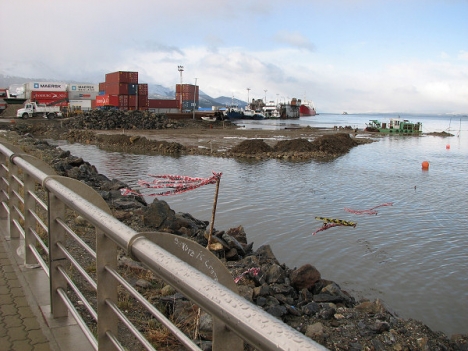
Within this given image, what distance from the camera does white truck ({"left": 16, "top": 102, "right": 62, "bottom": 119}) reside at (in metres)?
55.1

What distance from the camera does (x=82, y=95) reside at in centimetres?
8831

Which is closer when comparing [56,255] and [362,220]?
[56,255]

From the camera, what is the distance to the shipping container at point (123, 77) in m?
76.8

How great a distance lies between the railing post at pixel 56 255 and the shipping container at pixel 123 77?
77.2 meters

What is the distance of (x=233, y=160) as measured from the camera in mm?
28016

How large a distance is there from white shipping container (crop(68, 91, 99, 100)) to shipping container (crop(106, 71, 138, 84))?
1018 centimetres

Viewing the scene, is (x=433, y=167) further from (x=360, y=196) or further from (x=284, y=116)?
(x=284, y=116)

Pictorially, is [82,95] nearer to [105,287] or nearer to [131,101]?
[131,101]

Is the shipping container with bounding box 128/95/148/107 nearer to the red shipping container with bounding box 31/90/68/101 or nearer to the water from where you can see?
the red shipping container with bounding box 31/90/68/101

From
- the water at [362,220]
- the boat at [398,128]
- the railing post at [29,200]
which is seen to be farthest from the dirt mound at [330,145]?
the railing post at [29,200]

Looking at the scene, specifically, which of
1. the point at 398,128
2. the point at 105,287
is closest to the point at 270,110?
the point at 398,128

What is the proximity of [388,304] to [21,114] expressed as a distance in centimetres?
5611

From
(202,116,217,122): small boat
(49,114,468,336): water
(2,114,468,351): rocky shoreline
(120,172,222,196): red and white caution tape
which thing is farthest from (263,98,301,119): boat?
(2,114,468,351): rocky shoreline

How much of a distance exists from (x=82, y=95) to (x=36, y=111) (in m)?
32.8
